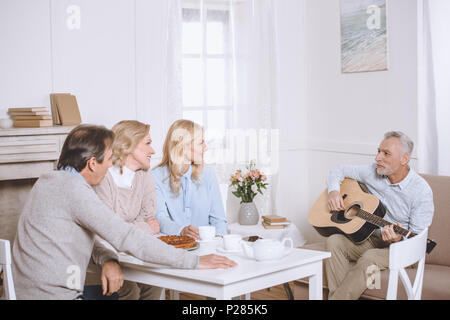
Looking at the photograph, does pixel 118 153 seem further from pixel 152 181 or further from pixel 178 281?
pixel 178 281

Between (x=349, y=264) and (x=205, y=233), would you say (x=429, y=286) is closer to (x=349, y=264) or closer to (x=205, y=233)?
(x=349, y=264)

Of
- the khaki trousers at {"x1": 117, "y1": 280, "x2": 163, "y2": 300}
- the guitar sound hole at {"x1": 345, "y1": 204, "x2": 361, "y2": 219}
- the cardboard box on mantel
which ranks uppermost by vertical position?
the cardboard box on mantel

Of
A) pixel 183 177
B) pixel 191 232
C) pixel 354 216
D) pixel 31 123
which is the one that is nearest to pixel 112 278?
pixel 191 232

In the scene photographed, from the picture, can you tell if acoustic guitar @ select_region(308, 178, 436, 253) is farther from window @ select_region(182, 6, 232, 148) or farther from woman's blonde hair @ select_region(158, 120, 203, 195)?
window @ select_region(182, 6, 232, 148)

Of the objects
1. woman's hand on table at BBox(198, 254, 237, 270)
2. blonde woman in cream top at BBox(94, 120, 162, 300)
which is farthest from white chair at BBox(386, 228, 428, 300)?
blonde woman in cream top at BBox(94, 120, 162, 300)

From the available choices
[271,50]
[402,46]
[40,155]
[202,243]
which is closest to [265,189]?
[271,50]

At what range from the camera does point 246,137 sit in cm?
521

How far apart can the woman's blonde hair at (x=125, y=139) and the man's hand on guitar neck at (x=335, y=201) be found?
4.27 feet

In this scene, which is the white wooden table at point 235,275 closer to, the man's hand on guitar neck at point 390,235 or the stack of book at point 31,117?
the man's hand on guitar neck at point 390,235

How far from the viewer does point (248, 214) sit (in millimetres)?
4867

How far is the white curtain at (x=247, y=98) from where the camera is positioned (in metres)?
5.11

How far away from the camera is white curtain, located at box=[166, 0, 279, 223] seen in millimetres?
5113

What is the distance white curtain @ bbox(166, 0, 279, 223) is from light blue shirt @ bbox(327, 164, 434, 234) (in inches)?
56.8

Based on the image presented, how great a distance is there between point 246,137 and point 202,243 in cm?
238
